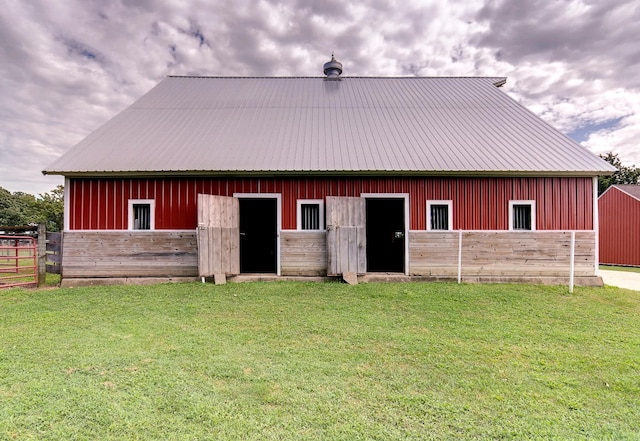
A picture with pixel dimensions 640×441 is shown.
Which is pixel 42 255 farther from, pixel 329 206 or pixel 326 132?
pixel 326 132

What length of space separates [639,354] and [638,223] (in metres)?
19.7

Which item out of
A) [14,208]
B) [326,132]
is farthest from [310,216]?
[14,208]

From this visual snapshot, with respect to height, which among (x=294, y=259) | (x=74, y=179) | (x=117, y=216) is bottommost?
(x=294, y=259)

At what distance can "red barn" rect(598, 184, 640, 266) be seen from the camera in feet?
58.6

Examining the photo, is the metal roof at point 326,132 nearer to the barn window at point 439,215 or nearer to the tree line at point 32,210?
the barn window at point 439,215

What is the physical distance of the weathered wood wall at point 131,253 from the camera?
7.98 metres

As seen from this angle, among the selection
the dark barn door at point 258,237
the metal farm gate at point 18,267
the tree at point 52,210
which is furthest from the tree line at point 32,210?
the dark barn door at point 258,237

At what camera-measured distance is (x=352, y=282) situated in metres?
7.77

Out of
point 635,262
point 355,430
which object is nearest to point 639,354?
point 355,430

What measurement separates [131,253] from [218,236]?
2325 mm

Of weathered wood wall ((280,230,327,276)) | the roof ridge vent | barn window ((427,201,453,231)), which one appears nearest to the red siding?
barn window ((427,201,453,231))

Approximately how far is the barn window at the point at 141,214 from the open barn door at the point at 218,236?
5.80 ft

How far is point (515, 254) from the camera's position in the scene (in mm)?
8023

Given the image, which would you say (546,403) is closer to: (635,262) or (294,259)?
(294,259)
